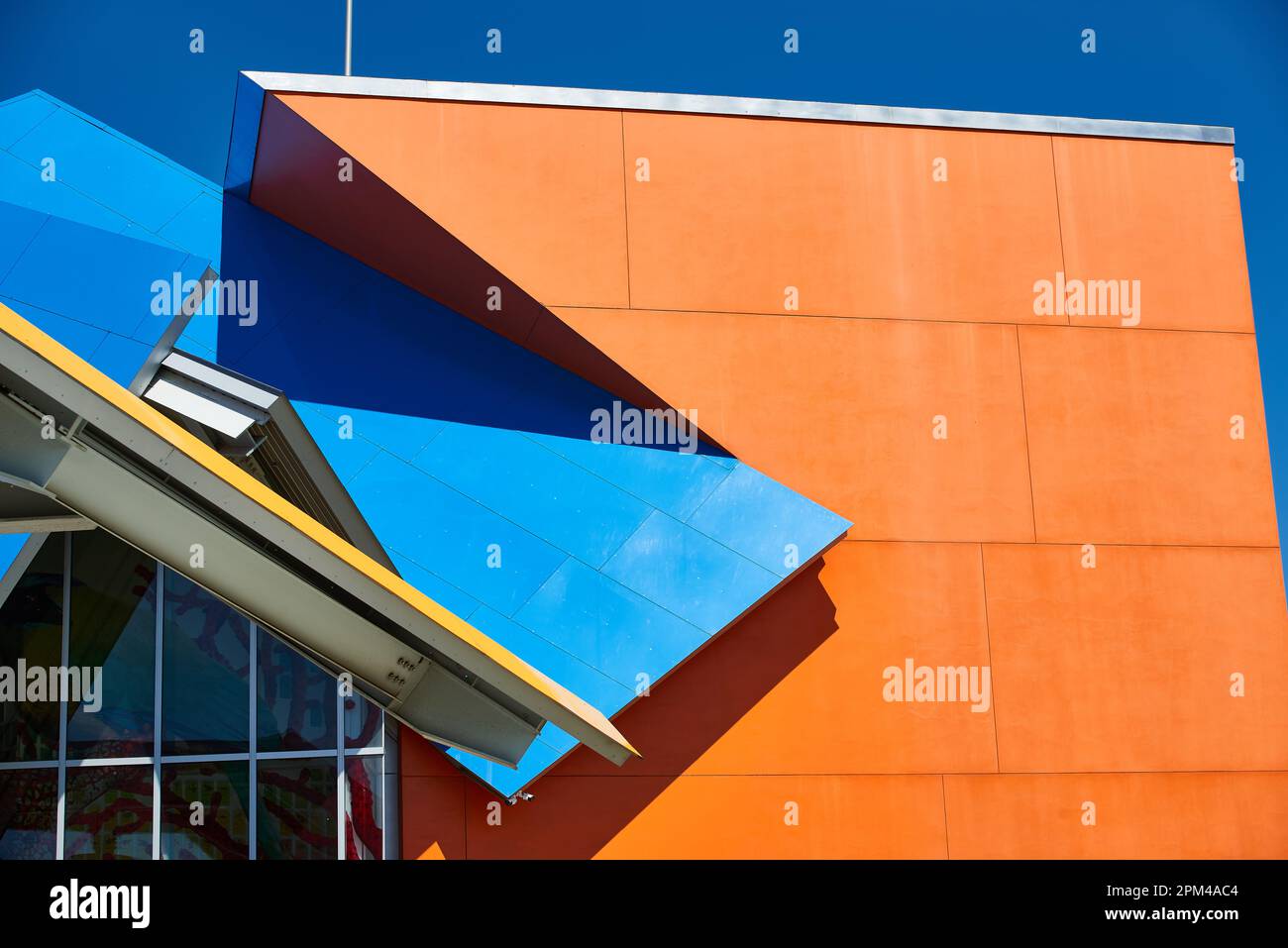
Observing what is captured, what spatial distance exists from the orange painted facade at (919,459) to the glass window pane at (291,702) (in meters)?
1.50

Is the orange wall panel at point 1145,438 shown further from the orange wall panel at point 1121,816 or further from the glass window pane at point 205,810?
the glass window pane at point 205,810

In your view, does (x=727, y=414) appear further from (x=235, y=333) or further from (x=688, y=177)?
(x=235, y=333)

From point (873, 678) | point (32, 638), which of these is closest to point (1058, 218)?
point (873, 678)

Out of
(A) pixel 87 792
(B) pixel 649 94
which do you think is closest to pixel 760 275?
(B) pixel 649 94

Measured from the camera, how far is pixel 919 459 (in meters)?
16.3

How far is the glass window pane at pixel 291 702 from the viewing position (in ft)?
46.5

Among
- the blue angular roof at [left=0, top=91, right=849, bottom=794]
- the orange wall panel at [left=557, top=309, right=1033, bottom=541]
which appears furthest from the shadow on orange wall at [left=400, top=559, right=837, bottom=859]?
the orange wall panel at [left=557, top=309, right=1033, bottom=541]

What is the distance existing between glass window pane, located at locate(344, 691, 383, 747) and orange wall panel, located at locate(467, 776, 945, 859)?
1274 mm

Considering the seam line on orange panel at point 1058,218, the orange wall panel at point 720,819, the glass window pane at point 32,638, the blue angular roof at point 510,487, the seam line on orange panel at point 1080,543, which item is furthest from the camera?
the seam line on orange panel at point 1058,218

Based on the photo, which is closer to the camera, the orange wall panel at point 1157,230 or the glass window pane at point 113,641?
the glass window pane at point 113,641

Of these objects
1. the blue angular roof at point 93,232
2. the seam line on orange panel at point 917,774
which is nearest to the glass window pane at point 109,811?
the blue angular roof at point 93,232

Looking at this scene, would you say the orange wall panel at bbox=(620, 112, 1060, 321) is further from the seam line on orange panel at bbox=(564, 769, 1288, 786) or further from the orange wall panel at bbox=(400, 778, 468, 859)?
the orange wall panel at bbox=(400, 778, 468, 859)

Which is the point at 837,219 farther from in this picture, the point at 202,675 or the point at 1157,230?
the point at 202,675

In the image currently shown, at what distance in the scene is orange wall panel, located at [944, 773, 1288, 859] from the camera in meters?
15.2
